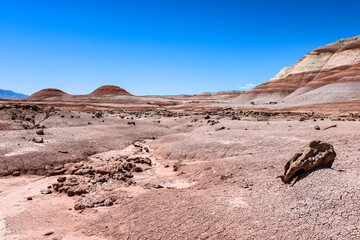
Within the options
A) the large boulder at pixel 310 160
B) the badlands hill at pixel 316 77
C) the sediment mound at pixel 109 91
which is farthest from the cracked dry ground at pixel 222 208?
the sediment mound at pixel 109 91

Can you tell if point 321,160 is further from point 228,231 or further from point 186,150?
point 186,150

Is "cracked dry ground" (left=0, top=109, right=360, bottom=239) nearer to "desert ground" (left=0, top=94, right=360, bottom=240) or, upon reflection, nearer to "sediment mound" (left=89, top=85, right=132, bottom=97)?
"desert ground" (left=0, top=94, right=360, bottom=240)

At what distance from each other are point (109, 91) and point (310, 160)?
11730 centimetres

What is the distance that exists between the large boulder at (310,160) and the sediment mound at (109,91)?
113 meters

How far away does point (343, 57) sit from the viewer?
5891 centimetres

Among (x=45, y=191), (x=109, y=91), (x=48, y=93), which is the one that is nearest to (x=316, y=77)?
(x=45, y=191)

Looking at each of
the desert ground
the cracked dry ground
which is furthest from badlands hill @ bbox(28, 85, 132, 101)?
the cracked dry ground

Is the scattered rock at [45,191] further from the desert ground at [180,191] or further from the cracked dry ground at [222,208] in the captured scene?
the cracked dry ground at [222,208]

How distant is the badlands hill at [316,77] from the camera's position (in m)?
44.8

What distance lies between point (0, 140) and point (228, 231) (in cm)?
1179

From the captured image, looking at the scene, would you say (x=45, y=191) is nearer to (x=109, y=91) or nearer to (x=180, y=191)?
(x=180, y=191)

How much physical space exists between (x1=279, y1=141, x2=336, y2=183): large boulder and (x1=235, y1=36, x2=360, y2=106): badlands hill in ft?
129

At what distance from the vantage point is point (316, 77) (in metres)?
59.5

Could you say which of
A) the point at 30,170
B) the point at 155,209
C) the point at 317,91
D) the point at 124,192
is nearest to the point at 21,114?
the point at 30,170
